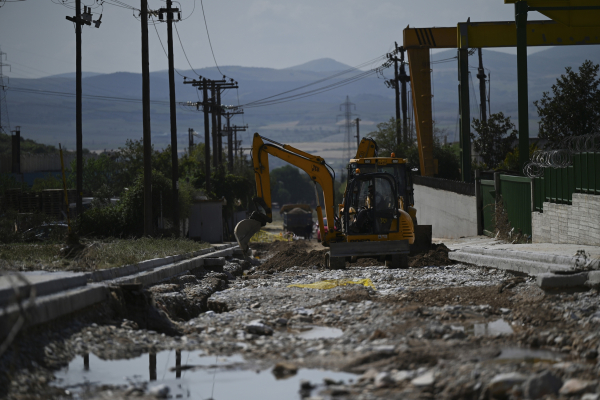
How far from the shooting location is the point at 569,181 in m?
15.9

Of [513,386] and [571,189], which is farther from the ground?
[571,189]

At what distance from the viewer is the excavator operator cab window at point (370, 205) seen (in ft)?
53.9

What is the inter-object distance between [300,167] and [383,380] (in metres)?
12.8

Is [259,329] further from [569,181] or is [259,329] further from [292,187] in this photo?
[292,187]

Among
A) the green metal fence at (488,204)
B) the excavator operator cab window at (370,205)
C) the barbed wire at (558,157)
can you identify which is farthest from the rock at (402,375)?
the green metal fence at (488,204)

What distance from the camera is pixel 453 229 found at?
29656 mm

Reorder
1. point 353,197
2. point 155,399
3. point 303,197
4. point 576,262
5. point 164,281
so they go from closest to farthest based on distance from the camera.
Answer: point 155,399 → point 576,262 → point 164,281 → point 353,197 → point 303,197

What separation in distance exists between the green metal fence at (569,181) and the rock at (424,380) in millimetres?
10122

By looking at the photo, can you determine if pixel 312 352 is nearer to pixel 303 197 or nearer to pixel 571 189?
pixel 571 189

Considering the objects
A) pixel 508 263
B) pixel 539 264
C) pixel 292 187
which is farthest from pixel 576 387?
pixel 292 187

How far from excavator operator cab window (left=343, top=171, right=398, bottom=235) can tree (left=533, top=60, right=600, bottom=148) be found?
19.1 metres

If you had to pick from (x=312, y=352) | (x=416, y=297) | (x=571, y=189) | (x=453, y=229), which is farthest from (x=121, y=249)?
(x=453, y=229)

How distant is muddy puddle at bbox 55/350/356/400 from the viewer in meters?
6.05

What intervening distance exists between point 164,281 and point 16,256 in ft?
9.10
